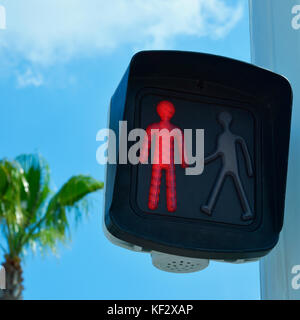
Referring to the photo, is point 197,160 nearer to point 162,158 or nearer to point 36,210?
point 162,158

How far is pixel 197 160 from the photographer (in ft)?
5.43

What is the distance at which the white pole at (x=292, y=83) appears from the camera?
177cm

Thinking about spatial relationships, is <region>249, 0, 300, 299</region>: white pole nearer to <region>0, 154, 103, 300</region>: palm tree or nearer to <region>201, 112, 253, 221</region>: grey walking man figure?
<region>201, 112, 253, 221</region>: grey walking man figure

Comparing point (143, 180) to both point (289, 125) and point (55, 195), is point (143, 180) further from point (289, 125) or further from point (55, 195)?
point (55, 195)

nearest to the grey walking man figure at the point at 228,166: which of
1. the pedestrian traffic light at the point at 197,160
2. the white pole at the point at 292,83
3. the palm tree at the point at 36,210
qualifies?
the pedestrian traffic light at the point at 197,160

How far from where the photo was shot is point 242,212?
166 cm

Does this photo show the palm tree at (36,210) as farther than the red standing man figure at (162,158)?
Yes

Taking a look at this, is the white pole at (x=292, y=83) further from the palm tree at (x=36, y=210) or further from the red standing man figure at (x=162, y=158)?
the palm tree at (x=36, y=210)

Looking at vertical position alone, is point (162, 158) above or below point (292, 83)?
below

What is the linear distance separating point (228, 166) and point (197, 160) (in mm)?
80

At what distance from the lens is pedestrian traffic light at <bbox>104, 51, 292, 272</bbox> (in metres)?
1.56

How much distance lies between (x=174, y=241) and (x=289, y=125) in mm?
486

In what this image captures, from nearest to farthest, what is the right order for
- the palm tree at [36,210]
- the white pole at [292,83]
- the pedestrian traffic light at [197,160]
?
the pedestrian traffic light at [197,160]
the white pole at [292,83]
the palm tree at [36,210]

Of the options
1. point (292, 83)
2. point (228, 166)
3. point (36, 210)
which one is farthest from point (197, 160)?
point (36, 210)
